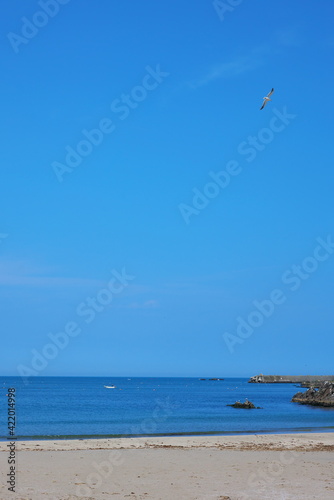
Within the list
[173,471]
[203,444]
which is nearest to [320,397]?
[203,444]

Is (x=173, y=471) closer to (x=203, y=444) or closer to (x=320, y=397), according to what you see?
(x=203, y=444)

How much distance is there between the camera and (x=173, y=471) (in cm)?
2217

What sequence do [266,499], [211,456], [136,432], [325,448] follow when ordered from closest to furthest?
[266,499] → [211,456] → [325,448] → [136,432]

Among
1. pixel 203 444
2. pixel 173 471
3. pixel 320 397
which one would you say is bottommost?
pixel 173 471

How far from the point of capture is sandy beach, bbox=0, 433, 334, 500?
18.1 metres

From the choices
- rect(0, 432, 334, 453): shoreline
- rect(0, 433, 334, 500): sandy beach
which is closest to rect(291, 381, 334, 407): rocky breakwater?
rect(0, 432, 334, 453): shoreline

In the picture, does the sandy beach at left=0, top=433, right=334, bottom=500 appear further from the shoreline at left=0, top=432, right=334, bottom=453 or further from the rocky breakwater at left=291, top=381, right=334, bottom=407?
the rocky breakwater at left=291, top=381, right=334, bottom=407

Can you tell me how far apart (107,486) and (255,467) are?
7003mm

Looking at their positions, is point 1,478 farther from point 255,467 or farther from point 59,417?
point 59,417

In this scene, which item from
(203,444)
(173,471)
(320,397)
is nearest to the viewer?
(173,471)

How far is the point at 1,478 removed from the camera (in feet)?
65.4

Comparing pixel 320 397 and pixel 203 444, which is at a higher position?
pixel 320 397

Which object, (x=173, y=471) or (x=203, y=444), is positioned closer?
(x=173, y=471)

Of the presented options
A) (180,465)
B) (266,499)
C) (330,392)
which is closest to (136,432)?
(180,465)
